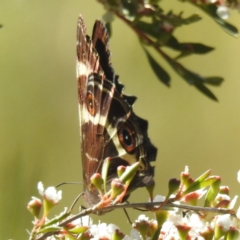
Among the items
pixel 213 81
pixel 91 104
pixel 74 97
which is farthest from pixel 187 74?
pixel 74 97

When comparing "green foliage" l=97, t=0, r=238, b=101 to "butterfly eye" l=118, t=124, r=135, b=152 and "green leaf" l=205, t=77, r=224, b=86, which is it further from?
"butterfly eye" l=118, t=124, r=135, b=152

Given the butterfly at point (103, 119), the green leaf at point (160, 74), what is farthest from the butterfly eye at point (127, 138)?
the green leaf at point (160, 74)

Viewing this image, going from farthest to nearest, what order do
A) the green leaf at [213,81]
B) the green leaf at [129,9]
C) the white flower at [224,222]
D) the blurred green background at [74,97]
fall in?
the blurred green background at [74,97], the green leaf at [213,81], the green leaf at [129,9], the white flower at [224,222]

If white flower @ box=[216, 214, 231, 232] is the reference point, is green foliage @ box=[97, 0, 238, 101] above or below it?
above

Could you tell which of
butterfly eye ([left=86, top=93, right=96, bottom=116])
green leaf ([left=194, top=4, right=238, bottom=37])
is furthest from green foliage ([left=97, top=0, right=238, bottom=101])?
butterfly eye ([left=86, top=93, right=96, bottom=116])

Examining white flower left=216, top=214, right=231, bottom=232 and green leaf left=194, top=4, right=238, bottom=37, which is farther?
green leaf left=194, top=4, right=238, bottom=37

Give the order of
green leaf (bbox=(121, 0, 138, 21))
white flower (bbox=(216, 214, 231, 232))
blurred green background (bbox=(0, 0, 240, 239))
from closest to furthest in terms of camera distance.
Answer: white flower (bbox=(216, 214, 231, 232)) → green leaf (bbox=(121, 0, 138, 21)) → blurred green background (bbox=(0, 0, 240, 239))

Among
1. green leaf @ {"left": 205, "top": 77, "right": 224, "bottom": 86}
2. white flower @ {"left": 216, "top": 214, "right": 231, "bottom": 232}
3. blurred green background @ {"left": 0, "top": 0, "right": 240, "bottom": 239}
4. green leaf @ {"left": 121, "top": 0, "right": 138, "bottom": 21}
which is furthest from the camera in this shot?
blurred green background @ {"left": 0, "top": 0, "right": 240, "bottom": 239}

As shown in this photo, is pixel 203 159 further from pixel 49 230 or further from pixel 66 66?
pixel 49 230

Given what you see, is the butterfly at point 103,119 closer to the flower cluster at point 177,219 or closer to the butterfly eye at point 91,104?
the butterfly eye at point 91,104
